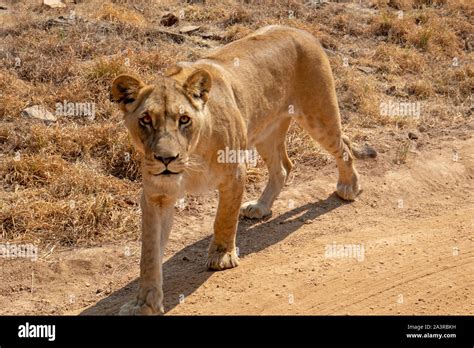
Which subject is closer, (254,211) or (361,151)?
(254,211)

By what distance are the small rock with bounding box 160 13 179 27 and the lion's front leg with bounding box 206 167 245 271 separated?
244 inches

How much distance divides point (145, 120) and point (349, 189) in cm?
322

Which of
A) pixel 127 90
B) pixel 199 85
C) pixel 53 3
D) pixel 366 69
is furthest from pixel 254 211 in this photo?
pixel 53 3

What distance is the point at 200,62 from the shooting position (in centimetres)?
614

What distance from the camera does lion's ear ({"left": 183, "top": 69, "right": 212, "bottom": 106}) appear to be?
5211mm

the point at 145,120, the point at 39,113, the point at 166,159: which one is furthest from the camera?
the point at 39,113

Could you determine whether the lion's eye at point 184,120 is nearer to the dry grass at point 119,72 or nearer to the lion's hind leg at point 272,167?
the dry grass at point 119,72

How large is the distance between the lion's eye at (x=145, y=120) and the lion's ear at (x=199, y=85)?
1.39 feet

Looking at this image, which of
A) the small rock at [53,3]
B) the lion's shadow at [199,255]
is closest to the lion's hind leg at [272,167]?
the lion's shadow at [199,255]

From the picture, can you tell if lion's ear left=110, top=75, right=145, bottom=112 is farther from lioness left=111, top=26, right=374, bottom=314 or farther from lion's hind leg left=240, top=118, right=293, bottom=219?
lion's hind leg left=240, top=118, right=293, bottom=219

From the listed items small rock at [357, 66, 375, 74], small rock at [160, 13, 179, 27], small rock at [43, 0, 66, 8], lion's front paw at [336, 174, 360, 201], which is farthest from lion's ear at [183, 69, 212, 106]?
small rock at [43, 0, 66, 8]

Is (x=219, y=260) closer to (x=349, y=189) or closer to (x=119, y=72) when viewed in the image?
(x=349, y=189)

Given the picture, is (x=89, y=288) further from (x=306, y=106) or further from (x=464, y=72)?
(x=464, y=72)

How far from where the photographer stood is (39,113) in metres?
8.39
